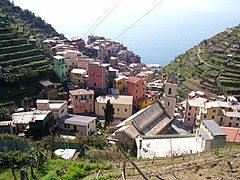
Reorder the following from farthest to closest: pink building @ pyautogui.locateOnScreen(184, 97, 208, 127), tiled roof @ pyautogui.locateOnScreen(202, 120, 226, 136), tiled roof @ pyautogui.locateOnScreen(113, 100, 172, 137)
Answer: pink building @ pyautogui.locateOnScreen(184, 97, 208, 127) → tiled roof @ pyautogui.locateOnScreen(113, 100, 172, 137) → tiled roof @ pyautogui.locateOnScreen(202, 120, 226, 136)

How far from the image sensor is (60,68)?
3155 centimetres

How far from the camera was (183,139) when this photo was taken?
64.2ft

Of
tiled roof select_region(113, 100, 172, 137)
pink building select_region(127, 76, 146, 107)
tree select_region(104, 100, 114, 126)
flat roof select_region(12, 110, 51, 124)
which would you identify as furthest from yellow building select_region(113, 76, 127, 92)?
flat roof select_region(12, 110, 51, 124)

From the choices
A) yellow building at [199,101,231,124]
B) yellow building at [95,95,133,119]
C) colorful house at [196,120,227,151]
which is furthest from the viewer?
yellow building at [95,95,133,119]

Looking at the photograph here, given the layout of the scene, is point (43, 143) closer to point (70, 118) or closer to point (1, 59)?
point (70, 118)

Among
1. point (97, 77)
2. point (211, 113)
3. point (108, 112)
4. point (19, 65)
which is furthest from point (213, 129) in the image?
point (19, 65)

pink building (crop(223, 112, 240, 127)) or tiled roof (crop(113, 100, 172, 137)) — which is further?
pink building (crop(223, 112, 240, 127))

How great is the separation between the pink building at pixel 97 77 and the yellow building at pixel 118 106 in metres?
2.75

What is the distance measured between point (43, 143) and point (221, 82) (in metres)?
30.1

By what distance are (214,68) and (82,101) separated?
23955 millimetres

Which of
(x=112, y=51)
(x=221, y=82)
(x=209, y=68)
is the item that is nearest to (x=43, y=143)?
(x=221, y=82)

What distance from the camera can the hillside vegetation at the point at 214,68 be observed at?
37.9 metres

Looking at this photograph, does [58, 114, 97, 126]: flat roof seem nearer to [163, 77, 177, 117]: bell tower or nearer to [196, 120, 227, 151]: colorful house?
[163, 77, 177, 117]: bell tower

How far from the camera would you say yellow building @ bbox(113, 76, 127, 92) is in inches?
1218
